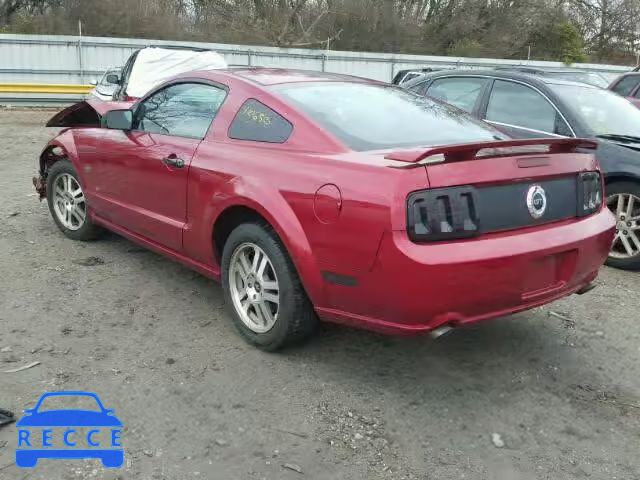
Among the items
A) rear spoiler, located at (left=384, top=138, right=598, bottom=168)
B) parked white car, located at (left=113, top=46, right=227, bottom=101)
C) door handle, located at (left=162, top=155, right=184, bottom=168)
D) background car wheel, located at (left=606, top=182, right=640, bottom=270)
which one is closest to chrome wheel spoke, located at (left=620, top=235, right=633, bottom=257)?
background car wheel, located at (left=606, top=182, right=640, bottom=270)

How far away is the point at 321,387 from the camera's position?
131 inches

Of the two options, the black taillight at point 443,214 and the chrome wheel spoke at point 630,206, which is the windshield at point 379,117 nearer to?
the black taillight at point 443,214

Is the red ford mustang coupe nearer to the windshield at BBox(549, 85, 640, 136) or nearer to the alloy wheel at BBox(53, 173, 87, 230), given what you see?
the alloy wheel at BBox(53, 173, 87, 230)

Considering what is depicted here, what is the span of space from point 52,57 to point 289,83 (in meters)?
17.4

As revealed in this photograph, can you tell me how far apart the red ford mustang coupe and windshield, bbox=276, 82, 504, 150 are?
13mm

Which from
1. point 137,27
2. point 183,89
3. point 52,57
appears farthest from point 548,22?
point 183,89

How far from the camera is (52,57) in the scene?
18938 millimetres

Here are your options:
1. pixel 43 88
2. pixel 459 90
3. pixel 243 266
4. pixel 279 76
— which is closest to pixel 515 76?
pixel 459 90

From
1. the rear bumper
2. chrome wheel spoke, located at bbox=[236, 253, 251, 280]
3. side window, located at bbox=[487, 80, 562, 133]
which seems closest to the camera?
the rear bumper

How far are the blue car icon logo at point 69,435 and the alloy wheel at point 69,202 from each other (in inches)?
104

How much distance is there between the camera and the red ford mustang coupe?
113 inches

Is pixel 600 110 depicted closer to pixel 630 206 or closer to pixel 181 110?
pixel 630 206

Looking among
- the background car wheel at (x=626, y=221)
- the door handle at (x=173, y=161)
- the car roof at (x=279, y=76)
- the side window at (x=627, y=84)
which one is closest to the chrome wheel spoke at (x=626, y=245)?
the background car wheel at (x=626, y=221)

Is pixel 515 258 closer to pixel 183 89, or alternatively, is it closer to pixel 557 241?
pixel 557 241
